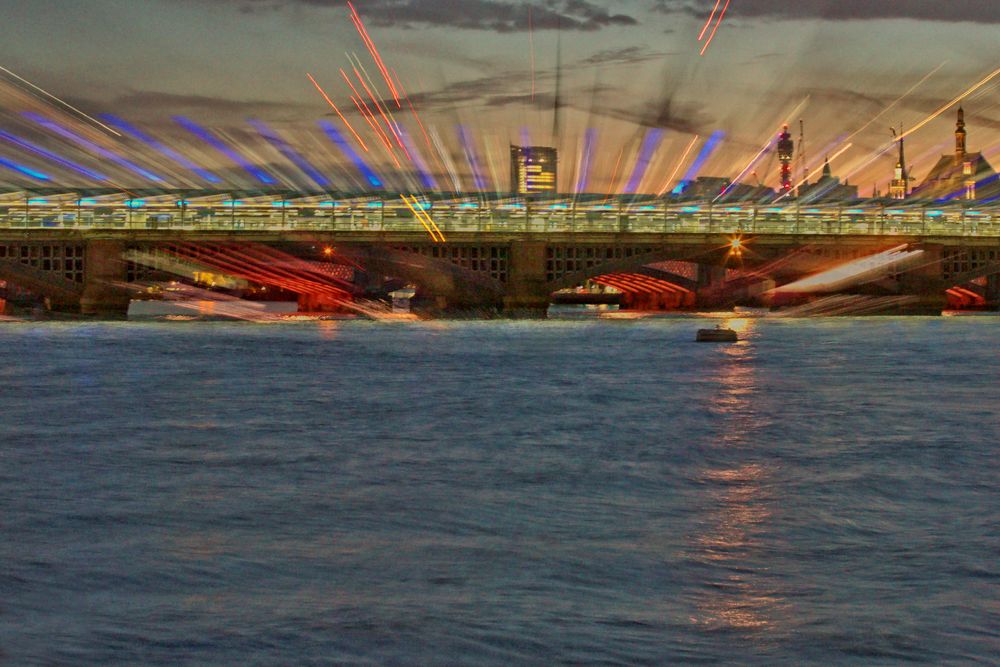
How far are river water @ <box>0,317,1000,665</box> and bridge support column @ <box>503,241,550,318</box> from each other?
66088 millimetres

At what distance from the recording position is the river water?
1092 cm

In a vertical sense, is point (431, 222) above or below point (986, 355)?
above

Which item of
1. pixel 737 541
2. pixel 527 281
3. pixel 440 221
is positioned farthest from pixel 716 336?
pixel 737 541

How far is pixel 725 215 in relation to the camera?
126m

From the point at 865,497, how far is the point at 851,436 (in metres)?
9.11

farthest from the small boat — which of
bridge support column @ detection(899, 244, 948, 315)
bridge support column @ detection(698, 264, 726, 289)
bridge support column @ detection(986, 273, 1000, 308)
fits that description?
bridge support column @ detection(986, 273, 1000, 308)

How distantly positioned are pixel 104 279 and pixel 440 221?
89.9ft

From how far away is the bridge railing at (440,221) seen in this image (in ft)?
346

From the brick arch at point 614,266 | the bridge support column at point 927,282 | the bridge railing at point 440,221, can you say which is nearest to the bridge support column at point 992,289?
the bridge railing at point 440,221

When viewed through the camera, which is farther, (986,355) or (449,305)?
(449,305)

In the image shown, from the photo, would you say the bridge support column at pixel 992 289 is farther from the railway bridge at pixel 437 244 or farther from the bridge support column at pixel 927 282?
the bridge support column at pixel 927 282

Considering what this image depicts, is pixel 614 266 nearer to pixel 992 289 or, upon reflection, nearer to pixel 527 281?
pixel 527 281

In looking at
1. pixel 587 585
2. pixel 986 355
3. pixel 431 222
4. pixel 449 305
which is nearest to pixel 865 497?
pixel 587 585

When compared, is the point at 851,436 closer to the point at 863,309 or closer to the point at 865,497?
the point at 865,497
